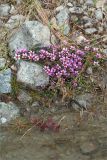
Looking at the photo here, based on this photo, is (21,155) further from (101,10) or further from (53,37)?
(101,10)

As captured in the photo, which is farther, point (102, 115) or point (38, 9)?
point (38, 9)

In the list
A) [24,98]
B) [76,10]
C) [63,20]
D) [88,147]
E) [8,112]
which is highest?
[76,10]

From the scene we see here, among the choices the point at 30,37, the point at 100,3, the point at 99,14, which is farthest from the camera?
the point at 100,3

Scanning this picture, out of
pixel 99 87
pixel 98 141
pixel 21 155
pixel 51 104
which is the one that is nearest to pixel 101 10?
pixel 99 87

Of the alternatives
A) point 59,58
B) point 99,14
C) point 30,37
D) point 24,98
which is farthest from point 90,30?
point 24,98

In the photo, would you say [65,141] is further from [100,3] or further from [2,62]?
[100,3]

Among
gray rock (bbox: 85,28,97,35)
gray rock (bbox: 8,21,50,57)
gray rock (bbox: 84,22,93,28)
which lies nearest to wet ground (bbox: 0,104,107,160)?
gray rock (bbox: 8,21,50,57)

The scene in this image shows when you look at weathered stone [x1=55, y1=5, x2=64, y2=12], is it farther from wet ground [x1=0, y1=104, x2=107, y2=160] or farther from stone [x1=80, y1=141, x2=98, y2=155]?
stone [x1=80, y1=141, x2=98, y2=155]
